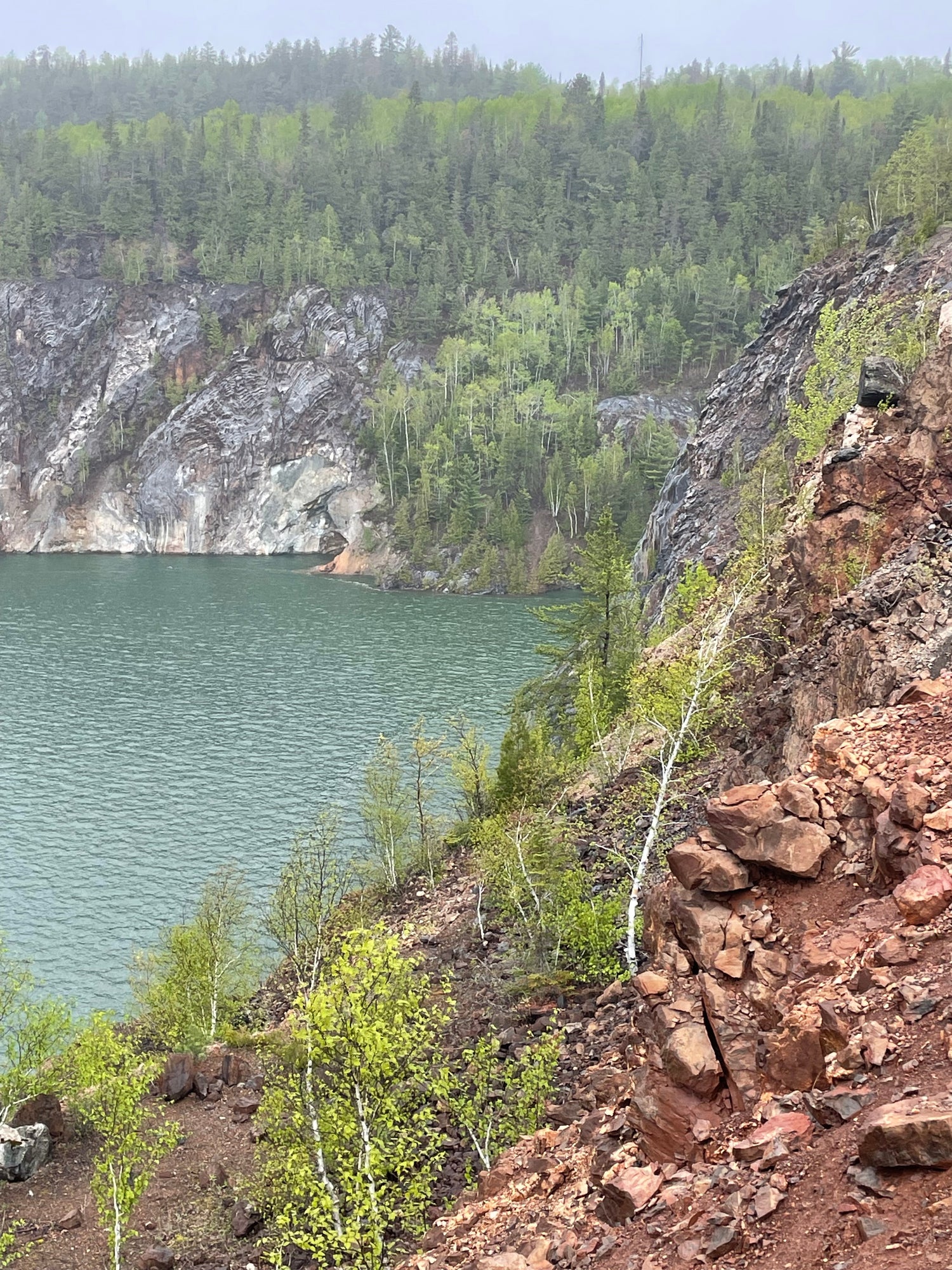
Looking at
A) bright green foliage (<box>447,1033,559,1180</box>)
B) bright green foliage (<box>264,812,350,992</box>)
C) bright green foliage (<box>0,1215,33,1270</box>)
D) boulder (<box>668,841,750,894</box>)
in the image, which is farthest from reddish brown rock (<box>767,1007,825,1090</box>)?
bright green foliage (<box>264,812,350,992</box>)

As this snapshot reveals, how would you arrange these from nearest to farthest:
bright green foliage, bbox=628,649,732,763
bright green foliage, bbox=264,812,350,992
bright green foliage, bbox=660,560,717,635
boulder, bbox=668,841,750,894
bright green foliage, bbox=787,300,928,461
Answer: boulder, bbox=668,841,750,894 < bright green foliage, bbox=628,649,732,763 < bright green foliage, bbox=660,560,717,635 < bright green foliage, bbox=264,812,350,992 < bright green foliage, bbox=787,300,928,461

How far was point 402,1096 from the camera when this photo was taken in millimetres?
21375

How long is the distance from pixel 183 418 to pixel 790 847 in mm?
187721

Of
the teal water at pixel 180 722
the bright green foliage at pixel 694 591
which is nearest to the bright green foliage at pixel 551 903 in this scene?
the bright green foliage at pixel 694 591

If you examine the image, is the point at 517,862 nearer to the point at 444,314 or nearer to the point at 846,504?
the point at 846,504

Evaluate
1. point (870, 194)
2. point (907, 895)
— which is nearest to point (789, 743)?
point (907, 895)

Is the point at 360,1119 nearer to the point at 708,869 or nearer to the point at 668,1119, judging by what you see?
the point at 668,1119

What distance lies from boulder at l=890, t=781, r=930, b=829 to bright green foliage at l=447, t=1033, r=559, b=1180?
9.05 meters

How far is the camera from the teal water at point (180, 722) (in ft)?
161

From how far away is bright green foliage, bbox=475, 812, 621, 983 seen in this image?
25062 mm

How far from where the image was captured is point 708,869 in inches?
583

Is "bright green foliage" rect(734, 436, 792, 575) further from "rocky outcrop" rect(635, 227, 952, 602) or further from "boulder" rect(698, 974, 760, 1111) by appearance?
"boulder" rect(698, 974, 760, 1111)

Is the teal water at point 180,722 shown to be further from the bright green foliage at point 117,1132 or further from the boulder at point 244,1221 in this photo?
the boulder at point 244,1221

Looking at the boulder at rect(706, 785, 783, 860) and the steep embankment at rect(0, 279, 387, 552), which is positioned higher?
the steep embankment at rect(0, 279, 387, 552)
